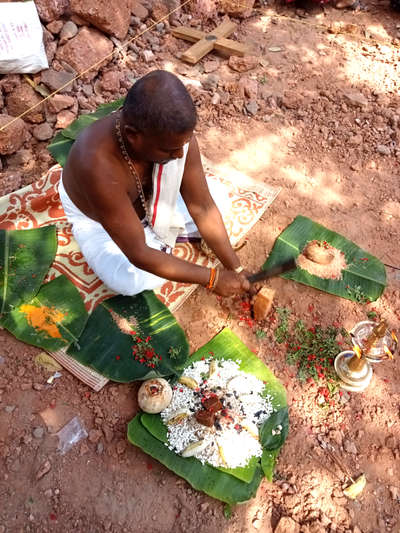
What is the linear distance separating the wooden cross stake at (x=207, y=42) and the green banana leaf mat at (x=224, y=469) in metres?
3.18

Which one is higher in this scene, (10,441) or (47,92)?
(47,92)

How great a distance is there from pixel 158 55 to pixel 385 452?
12.6ft

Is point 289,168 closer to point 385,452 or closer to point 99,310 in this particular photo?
point 99,310

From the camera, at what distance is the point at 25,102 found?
3.17 m

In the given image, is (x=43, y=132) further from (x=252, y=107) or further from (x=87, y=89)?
(x=252, y=107)

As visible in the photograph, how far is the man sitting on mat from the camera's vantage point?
1399 millimetres

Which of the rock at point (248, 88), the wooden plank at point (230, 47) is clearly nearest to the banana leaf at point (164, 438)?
the rock at point (248, 88)

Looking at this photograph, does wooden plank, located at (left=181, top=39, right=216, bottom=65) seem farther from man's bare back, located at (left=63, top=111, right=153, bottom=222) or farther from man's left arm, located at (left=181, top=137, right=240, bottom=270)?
man's bare back, located at (left=63, top=111, right=153, bottom=222)

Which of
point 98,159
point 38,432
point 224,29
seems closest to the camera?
point 98,159

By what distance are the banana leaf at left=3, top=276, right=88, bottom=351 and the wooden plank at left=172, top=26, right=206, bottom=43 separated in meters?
3.10

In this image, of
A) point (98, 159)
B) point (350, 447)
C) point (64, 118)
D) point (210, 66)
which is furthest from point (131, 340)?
point (210, 66)

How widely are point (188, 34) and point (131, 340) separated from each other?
3420 mm

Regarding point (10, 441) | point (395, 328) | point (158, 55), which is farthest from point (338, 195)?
point (10, 441)

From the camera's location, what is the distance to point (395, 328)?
233 centimetres
